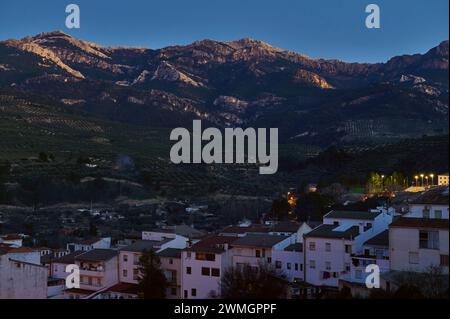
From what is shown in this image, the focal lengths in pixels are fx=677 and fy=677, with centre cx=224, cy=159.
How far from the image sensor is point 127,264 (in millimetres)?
32094

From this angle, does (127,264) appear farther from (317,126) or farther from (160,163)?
(317,126)

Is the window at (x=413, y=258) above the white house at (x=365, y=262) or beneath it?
above

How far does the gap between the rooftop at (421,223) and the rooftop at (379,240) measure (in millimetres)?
3898

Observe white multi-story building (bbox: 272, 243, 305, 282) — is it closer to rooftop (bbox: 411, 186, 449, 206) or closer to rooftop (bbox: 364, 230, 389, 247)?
rooftop (bbox: 364, 230, 389, 247)

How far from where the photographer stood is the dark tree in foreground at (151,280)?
28.0m

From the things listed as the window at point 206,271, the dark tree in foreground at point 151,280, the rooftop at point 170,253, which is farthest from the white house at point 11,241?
the window at point 206,271

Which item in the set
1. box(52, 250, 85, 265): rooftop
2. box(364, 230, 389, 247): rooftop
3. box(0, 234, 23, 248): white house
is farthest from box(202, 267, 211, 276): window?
box(0, 234, 23, 248): white house

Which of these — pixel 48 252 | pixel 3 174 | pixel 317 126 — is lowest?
pixel 48 252

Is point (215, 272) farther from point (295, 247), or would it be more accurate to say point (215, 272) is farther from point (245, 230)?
point (245, 230)

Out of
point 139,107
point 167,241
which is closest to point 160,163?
point 167,241

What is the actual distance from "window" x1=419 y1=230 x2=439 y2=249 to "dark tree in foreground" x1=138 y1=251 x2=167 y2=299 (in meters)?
11.3

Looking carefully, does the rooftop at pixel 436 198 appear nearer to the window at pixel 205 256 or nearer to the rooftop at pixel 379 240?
the rooftop at pixel 379 240

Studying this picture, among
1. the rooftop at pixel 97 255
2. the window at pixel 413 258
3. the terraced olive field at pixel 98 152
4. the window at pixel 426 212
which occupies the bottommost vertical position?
the rooftop at pixel 97 255
